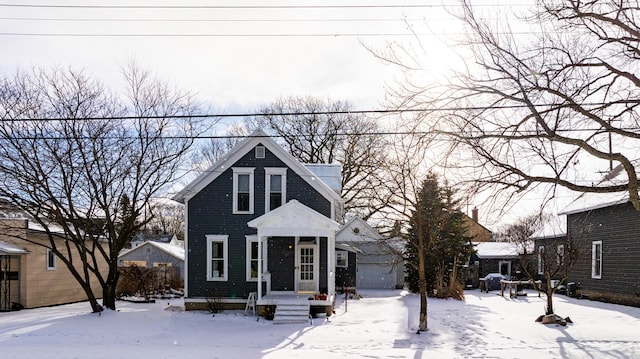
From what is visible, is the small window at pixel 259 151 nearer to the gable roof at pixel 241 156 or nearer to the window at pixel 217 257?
the gable roof at pixel 241 156

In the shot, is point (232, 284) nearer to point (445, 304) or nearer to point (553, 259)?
point (445, 304)

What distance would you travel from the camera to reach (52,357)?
42.2 feet

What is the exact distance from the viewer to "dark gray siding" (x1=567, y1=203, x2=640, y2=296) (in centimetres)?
2278

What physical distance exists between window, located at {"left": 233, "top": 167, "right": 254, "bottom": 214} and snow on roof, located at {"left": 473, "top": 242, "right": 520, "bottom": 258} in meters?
21.1

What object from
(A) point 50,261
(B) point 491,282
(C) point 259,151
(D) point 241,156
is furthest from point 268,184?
(B) point 491,282

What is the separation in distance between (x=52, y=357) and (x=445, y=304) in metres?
16.1

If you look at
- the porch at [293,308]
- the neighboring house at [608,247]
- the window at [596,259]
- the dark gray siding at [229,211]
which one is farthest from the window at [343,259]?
the window at [596,259]

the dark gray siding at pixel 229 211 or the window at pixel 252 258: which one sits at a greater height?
the dark gray siding at pixel 229 211

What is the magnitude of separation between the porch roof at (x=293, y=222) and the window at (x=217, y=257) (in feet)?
8.03

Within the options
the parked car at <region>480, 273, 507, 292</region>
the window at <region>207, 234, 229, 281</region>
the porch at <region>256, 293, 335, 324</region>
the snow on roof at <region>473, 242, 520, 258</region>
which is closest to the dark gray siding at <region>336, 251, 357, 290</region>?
the parked car at <region>480, 273, 507, 292</region>

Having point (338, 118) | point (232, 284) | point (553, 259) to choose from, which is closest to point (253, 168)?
point (232, 284)

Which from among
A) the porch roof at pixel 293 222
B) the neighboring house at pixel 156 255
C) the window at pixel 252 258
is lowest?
the neighboring house at pixel 156 255

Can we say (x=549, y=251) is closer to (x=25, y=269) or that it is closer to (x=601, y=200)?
(x=601, y=200)

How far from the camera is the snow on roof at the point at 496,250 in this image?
38.4 metres
